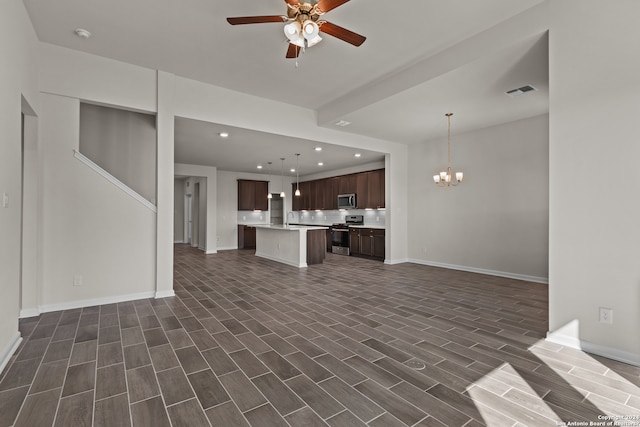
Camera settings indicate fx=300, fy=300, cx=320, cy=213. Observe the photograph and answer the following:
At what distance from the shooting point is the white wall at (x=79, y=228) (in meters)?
3.67

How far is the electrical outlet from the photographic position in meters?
2.55

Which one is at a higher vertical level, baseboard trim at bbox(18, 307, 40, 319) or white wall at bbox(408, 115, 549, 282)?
white wall at bbox(408, 115, 549, 282)

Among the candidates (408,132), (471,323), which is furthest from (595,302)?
(408,132)

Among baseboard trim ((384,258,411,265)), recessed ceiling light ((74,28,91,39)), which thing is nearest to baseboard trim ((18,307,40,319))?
recessed ceiling light ((74,28,91,39))

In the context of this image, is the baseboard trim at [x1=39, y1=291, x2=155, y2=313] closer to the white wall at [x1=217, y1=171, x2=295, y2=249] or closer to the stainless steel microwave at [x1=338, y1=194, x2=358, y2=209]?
the white wall at [x1=217, y1=171, x2=295, y2=249]

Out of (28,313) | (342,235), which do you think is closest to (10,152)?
(28,313)

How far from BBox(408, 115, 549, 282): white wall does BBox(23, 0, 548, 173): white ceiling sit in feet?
1.93

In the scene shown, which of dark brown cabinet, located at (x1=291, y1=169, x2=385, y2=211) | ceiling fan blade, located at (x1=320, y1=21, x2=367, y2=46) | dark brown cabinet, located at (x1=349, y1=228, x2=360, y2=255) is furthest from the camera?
dark brown cabinet, located at (x1=349, y1=228, x2=360, y2=255)

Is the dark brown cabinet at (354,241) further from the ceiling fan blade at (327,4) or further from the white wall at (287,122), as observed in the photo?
the ceiling fan blade at (327,4)

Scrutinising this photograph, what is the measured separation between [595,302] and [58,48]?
21.1 ft

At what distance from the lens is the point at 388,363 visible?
2.43 meters

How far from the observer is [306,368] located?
7.69 ft

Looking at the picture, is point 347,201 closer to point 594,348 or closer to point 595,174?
point 595,174

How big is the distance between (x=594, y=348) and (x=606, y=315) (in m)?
0.31
